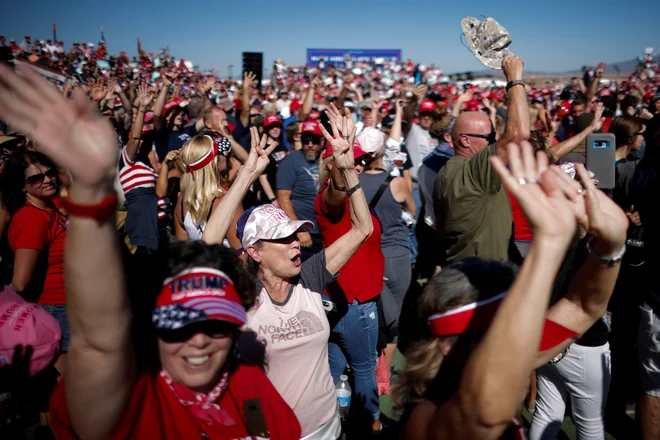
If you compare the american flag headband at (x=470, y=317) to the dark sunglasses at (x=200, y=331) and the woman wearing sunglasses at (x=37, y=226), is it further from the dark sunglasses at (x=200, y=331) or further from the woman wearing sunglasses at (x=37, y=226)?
the woman wearing sunglasses at (x=37, y=226)

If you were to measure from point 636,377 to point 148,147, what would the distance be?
6221mm

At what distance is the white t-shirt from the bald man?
4.93 ft

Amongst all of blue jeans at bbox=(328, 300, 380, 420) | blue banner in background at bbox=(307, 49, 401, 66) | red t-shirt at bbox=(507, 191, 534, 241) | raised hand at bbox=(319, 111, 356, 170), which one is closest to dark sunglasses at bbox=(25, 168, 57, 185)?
raised hand at bbox=(319, 111, 356, 170)

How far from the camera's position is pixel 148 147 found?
657 cm

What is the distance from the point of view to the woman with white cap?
2.15 meters

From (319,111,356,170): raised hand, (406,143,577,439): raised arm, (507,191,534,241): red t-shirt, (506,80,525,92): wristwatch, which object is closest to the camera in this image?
(406,143,577,439): raised arm

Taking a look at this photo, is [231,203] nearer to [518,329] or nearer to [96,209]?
[96,209]

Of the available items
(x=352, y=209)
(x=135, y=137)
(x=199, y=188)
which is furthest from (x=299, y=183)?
(x=352, y=209)

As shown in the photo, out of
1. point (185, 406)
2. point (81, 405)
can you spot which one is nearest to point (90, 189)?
point (81, 405)

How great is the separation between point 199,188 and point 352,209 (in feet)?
3.94

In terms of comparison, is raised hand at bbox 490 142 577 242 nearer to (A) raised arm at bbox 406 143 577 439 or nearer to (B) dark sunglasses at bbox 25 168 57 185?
(A) raised arm at bbox 406 143 577 439

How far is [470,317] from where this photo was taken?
1.34 meters

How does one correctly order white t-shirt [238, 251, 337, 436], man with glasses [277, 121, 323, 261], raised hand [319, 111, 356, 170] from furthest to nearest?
man with glasses [277, 121, 323, 261] < raised hand [319, 111, 356, 170] < white t-shirt [238, 251, 337, 436]

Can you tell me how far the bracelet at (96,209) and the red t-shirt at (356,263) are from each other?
2309 millimetres
